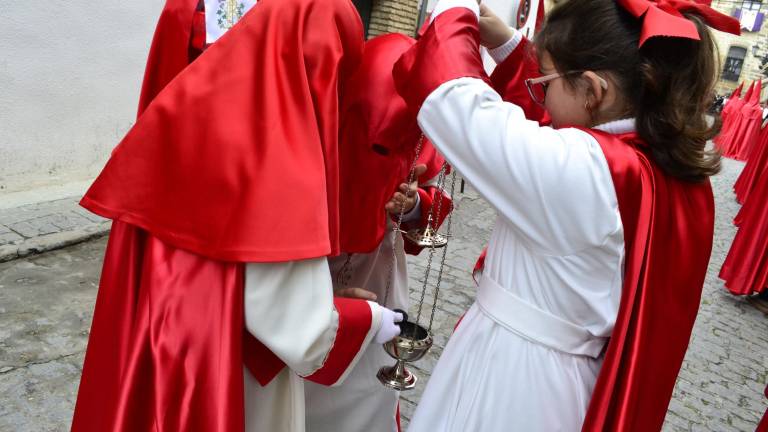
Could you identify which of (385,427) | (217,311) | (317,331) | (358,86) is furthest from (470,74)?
(385,427)

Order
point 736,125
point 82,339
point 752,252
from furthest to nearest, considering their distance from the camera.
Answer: point 736,125 < point 752,252 < point 82,339

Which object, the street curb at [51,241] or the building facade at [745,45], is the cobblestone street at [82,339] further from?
the building facade at [745,45]

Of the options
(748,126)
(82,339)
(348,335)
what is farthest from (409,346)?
(748,126)

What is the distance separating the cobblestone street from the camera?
280 cm

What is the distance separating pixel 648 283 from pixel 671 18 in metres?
0.53

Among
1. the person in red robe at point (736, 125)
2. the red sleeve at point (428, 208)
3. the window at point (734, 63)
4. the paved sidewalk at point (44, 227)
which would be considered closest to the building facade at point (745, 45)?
the window at point (734, 63)

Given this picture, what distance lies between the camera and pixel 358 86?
171 centimetres

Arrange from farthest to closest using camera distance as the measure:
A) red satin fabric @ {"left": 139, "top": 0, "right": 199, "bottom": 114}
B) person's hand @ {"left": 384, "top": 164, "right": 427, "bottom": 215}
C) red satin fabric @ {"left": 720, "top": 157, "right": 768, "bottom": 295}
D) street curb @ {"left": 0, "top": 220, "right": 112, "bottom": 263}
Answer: red satin fabric @ {"left": 720, "top": 157, "right": 768, "bottom": 295}, street curb @ {"left": 0, "top": 220, "right": 112, "bottom": 263}, person's hand @ {"left": 384, "top": 164, "right": 427, "bottom": 215}, red satin fabric @ {"left": 139, "top": 0, "right": 199, "bottom": 114}

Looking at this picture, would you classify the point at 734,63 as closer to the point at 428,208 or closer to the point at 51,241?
the point at 51,241

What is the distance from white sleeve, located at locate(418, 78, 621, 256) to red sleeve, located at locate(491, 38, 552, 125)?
18.1 inches

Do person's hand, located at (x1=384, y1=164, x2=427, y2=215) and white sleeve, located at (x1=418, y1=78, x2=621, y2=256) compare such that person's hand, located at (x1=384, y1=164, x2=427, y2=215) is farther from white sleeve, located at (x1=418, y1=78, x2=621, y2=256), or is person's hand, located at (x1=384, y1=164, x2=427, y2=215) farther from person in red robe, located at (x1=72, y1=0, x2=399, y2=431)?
white sleeve, located at (x1=418, y1=78, x2=621, y2=256)

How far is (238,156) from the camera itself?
1.28 m

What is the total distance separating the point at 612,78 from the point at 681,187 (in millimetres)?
286

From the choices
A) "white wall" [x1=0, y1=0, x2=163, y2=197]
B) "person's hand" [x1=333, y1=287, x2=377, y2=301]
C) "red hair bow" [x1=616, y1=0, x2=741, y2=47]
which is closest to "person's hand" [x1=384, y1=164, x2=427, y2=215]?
"person's hand" [x1=333, y1=287, x2=377, y2=301]
